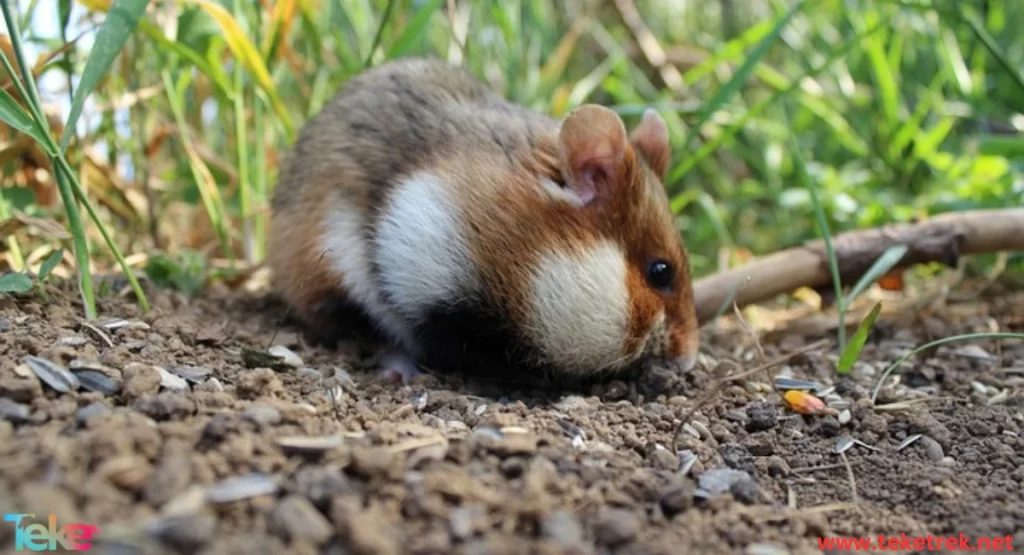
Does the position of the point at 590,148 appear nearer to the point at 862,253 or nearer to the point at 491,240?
the point at 491,240

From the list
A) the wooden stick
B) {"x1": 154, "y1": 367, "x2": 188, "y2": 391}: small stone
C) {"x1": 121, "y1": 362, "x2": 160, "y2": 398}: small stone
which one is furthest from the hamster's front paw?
the wooden stick

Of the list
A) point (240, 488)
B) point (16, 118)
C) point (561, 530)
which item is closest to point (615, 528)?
point (561, 530)

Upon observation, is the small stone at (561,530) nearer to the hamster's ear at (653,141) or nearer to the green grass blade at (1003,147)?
the hamster's ear at (653,141)

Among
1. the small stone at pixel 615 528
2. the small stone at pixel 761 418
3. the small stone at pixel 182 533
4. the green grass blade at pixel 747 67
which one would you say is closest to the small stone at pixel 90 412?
the small stone at pixel 182 533

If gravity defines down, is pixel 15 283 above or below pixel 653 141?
below

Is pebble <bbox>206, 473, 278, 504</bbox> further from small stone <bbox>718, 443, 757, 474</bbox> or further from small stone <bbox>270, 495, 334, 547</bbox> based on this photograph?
small stone <bbox>718, 443, 757, 474</bbox>
